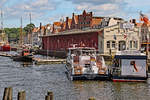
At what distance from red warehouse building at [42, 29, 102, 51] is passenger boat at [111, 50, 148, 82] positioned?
3432 centimetres

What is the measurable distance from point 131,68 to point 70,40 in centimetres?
5651

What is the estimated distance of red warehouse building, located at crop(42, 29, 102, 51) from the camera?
2998 inches

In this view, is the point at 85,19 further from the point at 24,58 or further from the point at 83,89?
the point at 83,89

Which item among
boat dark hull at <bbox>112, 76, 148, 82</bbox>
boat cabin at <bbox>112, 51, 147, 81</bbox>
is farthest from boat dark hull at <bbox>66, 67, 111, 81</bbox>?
boat dark hull at <bbox>112, 76, 148, 82</bbox>

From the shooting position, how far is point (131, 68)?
110 ft

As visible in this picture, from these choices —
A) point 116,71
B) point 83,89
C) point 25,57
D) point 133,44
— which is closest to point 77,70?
point 116,71

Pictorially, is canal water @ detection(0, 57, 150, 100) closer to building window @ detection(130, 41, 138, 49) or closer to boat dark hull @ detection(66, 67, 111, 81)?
boat dark hull @ detection(66, 67, 111, 81)

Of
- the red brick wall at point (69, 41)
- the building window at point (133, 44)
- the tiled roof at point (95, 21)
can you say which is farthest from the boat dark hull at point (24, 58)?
the tiled roof at point (95, 21)

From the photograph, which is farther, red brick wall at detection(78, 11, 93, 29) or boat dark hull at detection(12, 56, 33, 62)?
red brick wall at detection(78, 11, 93, 29)

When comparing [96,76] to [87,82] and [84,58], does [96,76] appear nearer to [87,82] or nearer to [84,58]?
[87,82]

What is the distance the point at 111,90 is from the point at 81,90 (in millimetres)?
2937

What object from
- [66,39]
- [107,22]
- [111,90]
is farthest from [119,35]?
[111,90]

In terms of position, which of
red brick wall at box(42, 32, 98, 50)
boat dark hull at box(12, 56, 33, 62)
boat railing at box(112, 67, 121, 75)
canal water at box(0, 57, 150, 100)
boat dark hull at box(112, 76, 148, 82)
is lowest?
canal water at box(0, 57, 150, 100)

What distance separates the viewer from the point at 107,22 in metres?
83.5
